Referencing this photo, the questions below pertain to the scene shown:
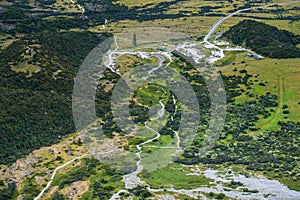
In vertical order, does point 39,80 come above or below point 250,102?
above

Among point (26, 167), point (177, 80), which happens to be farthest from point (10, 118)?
point (177, 80)

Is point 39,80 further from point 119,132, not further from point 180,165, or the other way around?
point 180,165

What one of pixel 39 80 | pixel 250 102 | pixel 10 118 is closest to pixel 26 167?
pixel 10 118

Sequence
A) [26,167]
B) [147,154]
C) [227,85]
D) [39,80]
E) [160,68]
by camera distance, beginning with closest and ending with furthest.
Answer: [26,167] → [147,154] → [39,80] → [227,85] → [160,68]

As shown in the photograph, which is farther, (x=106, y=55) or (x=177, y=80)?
(x=106, y=55)

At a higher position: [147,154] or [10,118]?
[10,118]

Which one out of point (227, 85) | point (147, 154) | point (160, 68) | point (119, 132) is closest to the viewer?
point (147, 154)

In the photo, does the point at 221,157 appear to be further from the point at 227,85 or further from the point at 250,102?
the point at 227,85

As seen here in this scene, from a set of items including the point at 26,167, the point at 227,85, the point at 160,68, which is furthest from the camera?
the point at 160,68

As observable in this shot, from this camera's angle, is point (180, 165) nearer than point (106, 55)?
Yes
